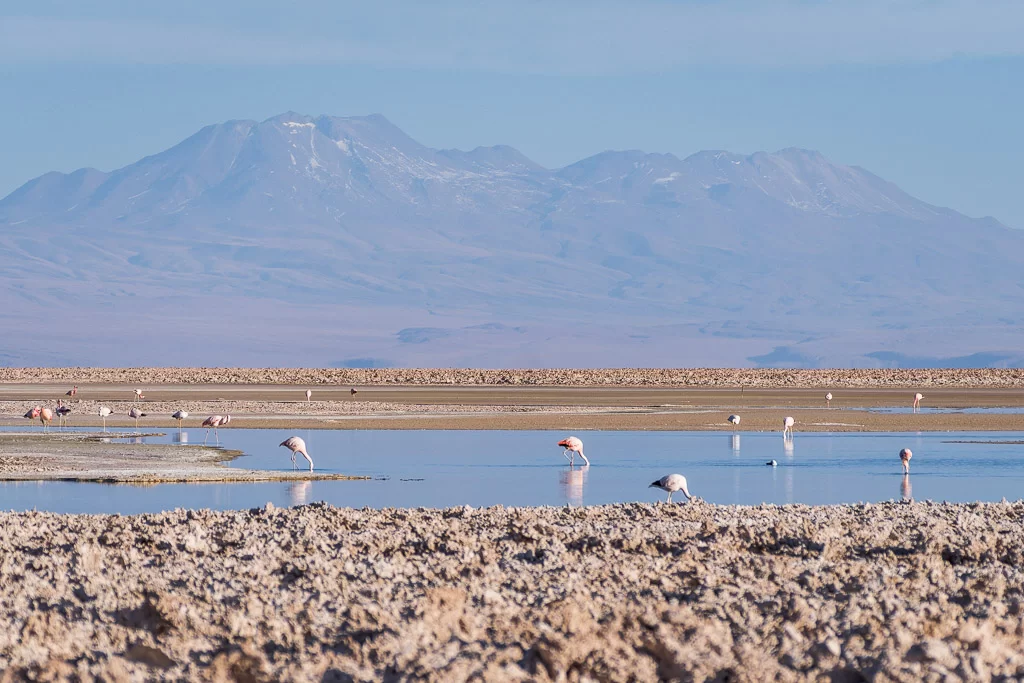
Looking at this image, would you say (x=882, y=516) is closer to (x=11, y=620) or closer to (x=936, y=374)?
(x=11, y=620)

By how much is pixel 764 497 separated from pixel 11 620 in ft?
36.2

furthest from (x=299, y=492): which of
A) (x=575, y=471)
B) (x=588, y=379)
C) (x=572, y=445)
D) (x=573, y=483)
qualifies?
(x=588, y=379)

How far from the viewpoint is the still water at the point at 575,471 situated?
16656mm

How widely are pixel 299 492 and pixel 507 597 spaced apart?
9752mm

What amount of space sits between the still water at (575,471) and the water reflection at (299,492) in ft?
0.09

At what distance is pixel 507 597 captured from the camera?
26.7ft

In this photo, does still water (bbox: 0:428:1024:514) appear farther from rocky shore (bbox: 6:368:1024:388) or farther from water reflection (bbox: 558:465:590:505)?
rocky shore (bbox: 6:368:1024:388)

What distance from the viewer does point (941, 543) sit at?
416 inches

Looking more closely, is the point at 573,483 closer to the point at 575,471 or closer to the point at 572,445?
the point at 575,471

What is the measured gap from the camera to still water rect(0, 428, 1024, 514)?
16656 millimetres

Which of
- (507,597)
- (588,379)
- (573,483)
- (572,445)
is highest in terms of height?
(588,379)

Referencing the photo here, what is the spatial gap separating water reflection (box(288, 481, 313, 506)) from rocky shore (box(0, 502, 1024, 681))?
3.51 metres

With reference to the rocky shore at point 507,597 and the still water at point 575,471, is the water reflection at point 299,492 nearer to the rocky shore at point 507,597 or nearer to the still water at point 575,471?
the still water at point 575,471

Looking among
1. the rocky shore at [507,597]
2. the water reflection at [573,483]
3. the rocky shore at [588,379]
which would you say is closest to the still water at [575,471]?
the water reflection at [573,483]
